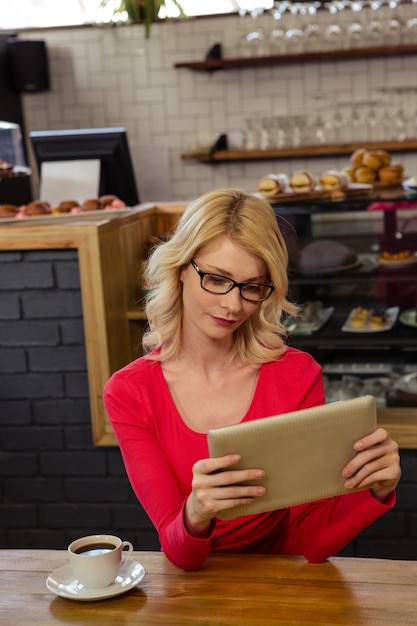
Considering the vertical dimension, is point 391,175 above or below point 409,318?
above

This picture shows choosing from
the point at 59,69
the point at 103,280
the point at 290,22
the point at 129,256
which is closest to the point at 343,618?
the point at 103,280

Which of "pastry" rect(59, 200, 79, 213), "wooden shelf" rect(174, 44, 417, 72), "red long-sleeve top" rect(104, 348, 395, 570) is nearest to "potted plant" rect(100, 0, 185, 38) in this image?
"wooden shelf" rect(174, 44, 417, 72)

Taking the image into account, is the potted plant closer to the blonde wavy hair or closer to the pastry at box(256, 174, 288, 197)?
the pastry at box(256, 174, 288, 197)

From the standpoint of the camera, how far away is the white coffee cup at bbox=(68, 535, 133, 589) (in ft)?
4.47

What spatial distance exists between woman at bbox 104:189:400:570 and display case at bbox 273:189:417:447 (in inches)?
42.3

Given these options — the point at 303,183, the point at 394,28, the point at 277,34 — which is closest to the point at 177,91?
the point at 277,34

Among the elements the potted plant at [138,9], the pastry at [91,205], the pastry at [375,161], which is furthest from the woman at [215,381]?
the potted plant at [138,9]

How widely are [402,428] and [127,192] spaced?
5.34 ft

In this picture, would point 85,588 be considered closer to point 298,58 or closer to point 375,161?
point 375,161

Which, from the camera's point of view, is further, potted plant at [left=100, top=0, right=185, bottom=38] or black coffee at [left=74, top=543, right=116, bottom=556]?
potted plant at [left=100, top=0, right=185, bottom=38]

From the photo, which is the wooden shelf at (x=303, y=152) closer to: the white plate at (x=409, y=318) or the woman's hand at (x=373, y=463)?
the white plate at (x=409, y=318)

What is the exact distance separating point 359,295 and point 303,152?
9.81 ft

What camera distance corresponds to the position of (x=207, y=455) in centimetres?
170

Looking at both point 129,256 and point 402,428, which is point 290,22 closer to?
point 129,256
